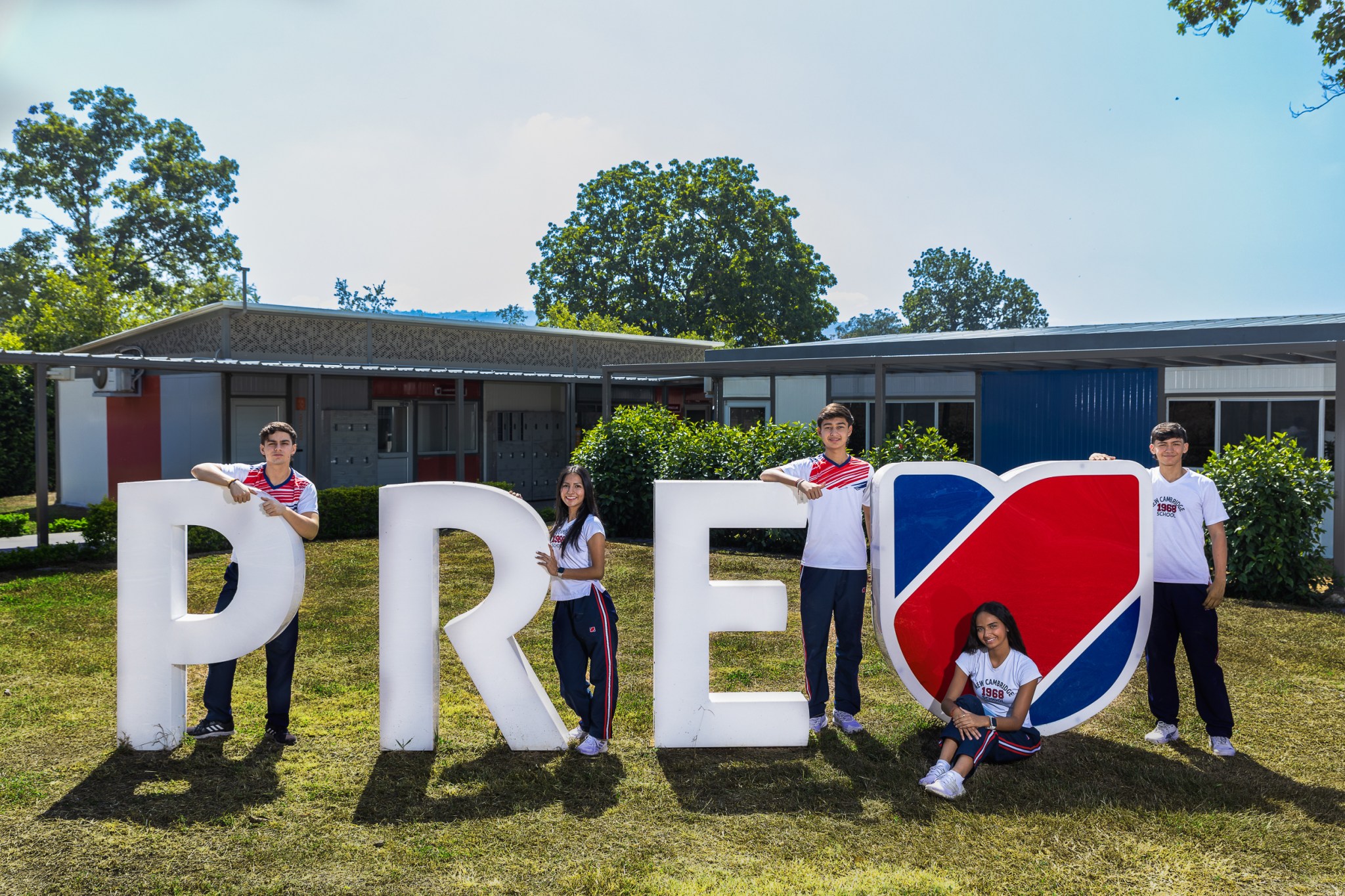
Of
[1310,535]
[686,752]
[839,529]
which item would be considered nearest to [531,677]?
[686,752]

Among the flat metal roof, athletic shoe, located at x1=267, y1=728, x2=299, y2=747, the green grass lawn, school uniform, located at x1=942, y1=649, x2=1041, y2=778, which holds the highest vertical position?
the flat metal roof

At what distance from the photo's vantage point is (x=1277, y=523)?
908 cm

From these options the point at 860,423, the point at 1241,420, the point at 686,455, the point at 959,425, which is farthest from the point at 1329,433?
the point at 686,455

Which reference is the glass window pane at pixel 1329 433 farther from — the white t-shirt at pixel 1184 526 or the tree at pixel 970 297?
the tree at pixel 970 297

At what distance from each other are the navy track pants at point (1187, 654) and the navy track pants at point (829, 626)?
1598 mm

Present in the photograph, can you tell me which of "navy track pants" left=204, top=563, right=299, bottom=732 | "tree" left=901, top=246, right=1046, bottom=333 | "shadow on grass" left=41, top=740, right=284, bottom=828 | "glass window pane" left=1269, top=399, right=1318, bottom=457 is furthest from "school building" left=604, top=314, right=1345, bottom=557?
"tree" left=901, top=246, right=1046, bottom=333

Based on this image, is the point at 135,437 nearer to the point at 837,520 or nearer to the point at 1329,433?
the point at 837,520

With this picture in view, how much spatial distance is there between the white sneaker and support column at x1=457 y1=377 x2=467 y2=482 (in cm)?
1176

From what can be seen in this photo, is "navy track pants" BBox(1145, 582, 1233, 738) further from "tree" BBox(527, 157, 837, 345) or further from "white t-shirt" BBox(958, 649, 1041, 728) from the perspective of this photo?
"tree" BBox(527, 157, 837, 345)

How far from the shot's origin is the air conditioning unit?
49.9 feet

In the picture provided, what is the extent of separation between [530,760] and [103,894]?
6.27 feet

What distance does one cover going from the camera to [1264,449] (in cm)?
941

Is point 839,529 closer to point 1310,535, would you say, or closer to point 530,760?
point 530,760

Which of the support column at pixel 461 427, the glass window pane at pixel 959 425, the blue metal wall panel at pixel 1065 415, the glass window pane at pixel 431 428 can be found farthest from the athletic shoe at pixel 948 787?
the glass window pane at pixel 431 428
